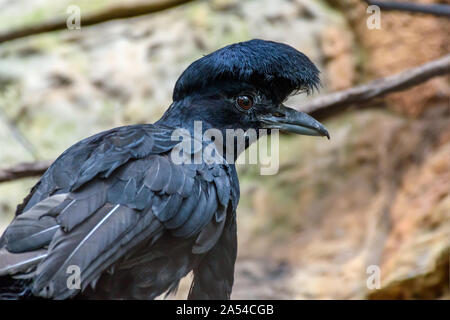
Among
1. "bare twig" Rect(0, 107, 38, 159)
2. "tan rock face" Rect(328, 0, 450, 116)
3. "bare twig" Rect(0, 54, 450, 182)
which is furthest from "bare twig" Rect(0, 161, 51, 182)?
"tan rock face" Rect(328, 0, 450, 116)

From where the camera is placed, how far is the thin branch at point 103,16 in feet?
19.4

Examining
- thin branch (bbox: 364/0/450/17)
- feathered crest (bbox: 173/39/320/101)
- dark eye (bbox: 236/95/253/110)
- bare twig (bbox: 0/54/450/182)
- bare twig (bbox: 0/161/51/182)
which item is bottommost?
dark eye (bbox: 236/95/253/110)

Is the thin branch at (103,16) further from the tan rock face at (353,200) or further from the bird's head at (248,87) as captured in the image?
the bird's head at (248,87)

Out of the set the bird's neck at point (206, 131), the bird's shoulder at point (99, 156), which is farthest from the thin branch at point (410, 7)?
the bird's shoulder at point (99, 156)

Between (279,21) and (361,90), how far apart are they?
171 centimetres

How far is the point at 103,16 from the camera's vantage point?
235 inches

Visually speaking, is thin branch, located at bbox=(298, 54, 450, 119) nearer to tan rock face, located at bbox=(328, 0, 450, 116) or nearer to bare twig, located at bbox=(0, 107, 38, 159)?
tan rock face, located at bbox=(328, 0, 450, 116)

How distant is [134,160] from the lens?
260cm

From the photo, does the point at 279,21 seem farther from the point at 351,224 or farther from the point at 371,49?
the point at 351,224

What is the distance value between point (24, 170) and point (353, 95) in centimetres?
217

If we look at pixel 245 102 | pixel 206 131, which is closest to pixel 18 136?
pixel 206 131

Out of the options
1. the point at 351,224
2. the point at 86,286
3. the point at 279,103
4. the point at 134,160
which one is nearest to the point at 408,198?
the point at 351,224

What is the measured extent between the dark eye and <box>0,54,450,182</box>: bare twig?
1.18m

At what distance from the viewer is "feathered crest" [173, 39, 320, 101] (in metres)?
2.88
